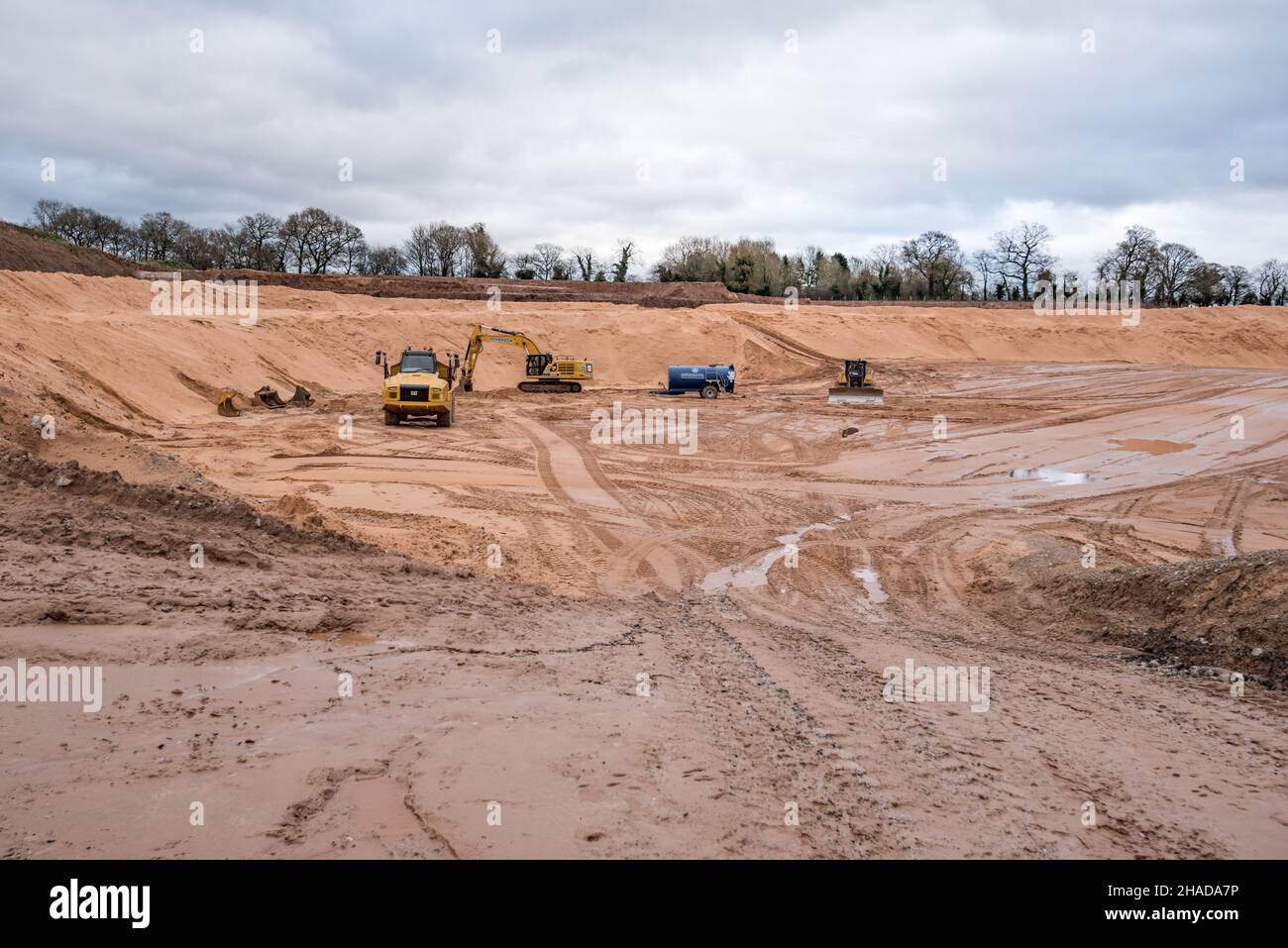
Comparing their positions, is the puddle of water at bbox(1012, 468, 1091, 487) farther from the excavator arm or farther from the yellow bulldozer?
the excavator arm

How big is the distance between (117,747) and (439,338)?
38.0 meters

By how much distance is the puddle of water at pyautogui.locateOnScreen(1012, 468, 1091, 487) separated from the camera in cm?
1644

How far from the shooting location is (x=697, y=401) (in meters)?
30.1

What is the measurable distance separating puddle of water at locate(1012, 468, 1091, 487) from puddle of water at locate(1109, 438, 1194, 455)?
3.50 meters

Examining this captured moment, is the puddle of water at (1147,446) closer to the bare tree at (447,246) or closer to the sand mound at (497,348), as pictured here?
the sand mound at (497,348)

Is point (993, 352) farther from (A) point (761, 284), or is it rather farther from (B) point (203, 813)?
(B) point (203, 813)

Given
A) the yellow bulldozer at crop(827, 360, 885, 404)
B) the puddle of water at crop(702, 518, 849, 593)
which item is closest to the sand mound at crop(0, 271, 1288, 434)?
the yellow bulldozer at crop(827, 360, 885, 404)

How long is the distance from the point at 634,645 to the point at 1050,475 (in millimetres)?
13556

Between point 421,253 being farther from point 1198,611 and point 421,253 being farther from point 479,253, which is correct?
point 1198,611

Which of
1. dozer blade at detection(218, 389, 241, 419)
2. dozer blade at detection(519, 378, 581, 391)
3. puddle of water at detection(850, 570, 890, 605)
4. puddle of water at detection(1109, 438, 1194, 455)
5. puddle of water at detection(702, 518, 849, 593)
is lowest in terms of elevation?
puddle of water at detection(850, 570, 890, 605)

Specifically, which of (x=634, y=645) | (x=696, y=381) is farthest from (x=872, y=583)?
(x=696, y=381)
